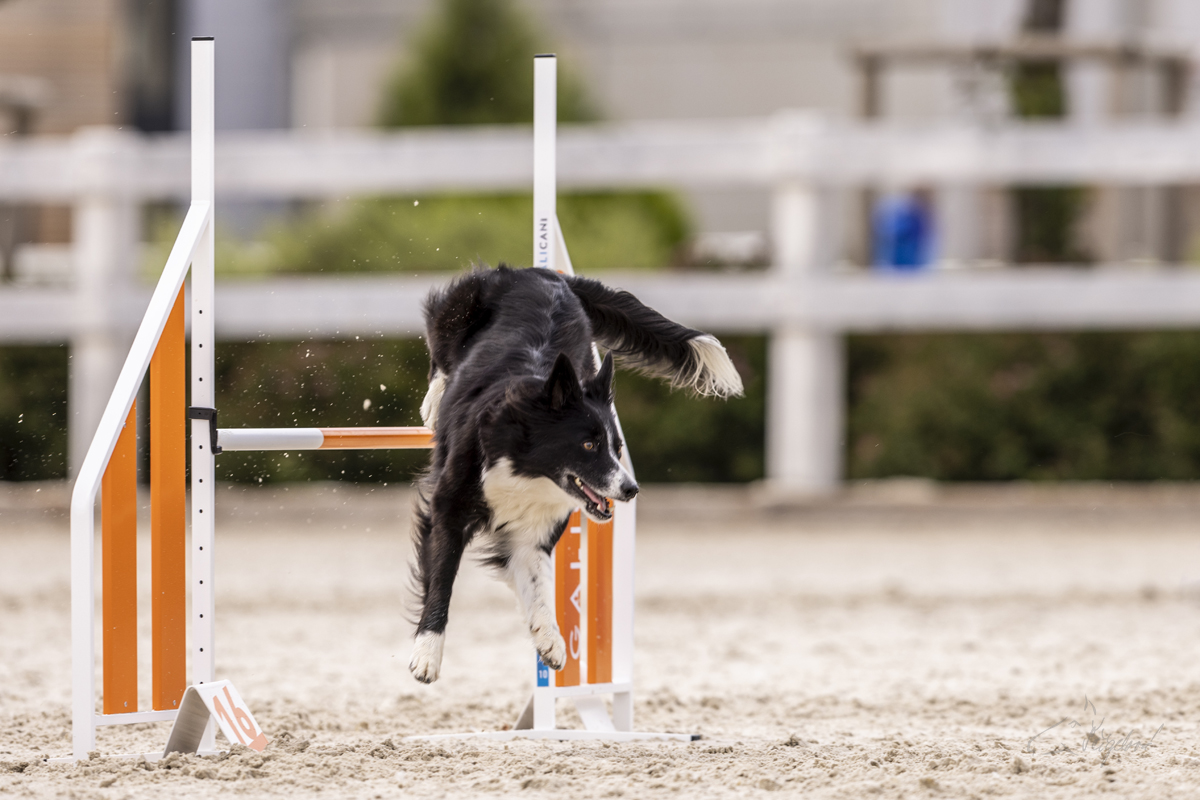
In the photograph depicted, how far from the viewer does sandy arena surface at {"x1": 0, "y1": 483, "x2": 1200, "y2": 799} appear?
3270mm

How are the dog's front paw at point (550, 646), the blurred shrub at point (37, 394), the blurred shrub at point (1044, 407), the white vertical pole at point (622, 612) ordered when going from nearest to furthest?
the dog's front paw at point (550, 646) → the white vertical pole at point (622, 612) → the blurred shrub at point (1044, 407) → the blurred shrub at point (37, 394)

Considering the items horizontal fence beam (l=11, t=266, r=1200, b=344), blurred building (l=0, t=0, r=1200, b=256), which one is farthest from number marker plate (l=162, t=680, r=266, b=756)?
blurred building (l=0, t=0, r=1200, b=256)

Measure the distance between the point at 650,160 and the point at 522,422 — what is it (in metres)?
6.22

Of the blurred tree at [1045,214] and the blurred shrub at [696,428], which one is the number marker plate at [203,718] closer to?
the blurred shrub at [696,428]

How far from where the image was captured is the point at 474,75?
49.4 feet

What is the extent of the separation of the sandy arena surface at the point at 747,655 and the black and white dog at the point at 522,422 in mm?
137

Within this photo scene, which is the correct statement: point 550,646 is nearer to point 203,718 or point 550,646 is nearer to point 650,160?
point 203,718

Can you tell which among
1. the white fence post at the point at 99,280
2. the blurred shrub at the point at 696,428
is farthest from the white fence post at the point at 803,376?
the white fence post at the point at 99,280

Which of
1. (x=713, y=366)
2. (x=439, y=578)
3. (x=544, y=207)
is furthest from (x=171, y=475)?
(x=713, y=366)

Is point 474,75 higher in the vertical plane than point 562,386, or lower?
higher

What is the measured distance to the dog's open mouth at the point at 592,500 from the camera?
317cm

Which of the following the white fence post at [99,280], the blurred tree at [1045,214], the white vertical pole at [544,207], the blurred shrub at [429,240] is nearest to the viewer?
the white vertical pole at [544,207]

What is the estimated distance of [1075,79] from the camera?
52.6 ft

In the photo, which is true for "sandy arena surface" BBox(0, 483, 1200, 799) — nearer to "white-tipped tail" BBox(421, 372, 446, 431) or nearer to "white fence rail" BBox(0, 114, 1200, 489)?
"white-tipped tail" BBox(421, 372, 446, 431)
